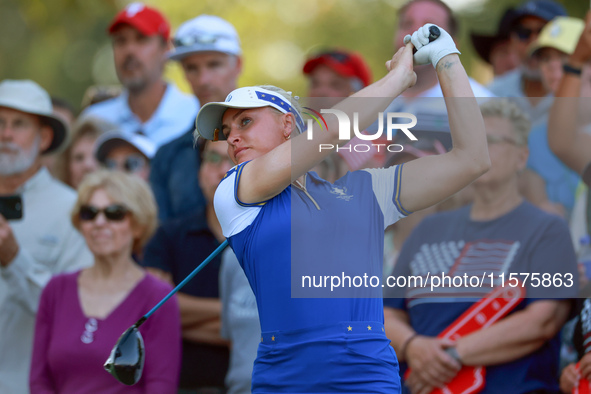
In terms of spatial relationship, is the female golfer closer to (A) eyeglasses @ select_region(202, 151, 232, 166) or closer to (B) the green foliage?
(A) eyeglasses @ select_region(202, 151, 232, 166)

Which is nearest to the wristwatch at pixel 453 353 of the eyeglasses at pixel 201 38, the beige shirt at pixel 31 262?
the beige shirt at pixel 31 262

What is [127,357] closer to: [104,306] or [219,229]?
[104,306]

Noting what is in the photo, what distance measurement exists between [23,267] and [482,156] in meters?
3.01

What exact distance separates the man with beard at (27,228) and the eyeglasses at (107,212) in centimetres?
40

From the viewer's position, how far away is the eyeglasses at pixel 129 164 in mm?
6168

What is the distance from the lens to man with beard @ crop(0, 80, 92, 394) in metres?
5.24

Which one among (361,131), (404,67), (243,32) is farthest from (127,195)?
(243,32)

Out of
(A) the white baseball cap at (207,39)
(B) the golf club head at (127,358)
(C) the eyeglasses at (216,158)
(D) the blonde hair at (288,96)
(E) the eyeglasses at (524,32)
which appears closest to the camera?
(D) the blonde hair at (288,96)

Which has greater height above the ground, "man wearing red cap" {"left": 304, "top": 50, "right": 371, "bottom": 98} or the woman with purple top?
"man wearing red cap" {"left": 304, "top": 50, "right": 371, "bottom": 98}

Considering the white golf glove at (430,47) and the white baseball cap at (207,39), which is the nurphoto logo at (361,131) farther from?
the white baseball cap at (207,39)

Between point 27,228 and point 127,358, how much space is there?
73.7 inches

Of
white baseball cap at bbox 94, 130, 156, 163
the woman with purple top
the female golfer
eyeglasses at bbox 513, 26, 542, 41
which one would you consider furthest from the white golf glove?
eyeglasses at bbox 513, 26, 542, 41

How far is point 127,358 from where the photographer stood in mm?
3957

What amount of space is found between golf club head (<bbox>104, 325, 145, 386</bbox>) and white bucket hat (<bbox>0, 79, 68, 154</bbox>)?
2540mm
